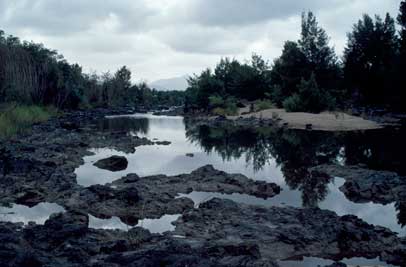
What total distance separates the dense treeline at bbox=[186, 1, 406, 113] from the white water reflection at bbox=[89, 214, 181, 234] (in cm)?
2868

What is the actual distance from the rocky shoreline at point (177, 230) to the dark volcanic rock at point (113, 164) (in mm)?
1931

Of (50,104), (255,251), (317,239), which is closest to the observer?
(255,251)

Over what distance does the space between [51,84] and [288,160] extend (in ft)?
103

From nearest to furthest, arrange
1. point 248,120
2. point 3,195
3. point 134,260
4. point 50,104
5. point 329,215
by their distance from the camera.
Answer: point 134,260, point 329,215, point 3,195, point 248,120, point 50,104

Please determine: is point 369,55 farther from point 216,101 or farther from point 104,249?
point 104,249

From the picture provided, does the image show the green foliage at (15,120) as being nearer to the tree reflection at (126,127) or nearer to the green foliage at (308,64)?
the tree reflection at (126,127)

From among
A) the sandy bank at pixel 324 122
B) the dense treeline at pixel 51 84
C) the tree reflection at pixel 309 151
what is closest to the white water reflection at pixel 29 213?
the tree reflection at pixel 309 151

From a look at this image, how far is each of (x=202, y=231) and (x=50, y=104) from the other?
38.0 meters

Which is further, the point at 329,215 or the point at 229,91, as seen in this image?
the point at 229,91

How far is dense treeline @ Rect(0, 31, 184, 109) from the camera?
29.3 meters

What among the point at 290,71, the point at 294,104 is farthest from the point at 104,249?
the point at 290,71

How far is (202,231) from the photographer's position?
22.7 ft

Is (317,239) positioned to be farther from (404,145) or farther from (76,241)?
(404,145)

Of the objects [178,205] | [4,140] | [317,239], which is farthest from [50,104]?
[317,239]
